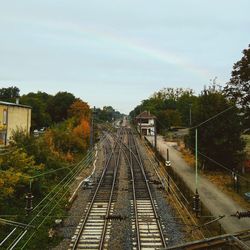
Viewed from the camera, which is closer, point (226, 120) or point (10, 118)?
point (226, 120)

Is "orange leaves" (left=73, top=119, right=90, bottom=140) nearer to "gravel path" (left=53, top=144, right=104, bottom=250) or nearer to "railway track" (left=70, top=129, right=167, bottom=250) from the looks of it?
"railway track" (left=70, top=129, right=167, bottom=250)

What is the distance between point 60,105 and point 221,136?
53.9m

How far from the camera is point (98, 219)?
20453mm

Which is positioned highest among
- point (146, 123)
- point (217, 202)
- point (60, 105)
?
point (60, 105)

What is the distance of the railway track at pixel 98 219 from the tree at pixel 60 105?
49.4 metres

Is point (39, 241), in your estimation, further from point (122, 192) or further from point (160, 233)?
point (122, 192)

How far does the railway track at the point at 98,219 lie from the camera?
16.5m

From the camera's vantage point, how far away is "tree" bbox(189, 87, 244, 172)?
34469mm

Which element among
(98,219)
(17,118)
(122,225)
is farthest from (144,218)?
(17,118)

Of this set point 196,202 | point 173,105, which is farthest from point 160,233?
point 173,105

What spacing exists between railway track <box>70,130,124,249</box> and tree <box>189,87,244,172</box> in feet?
29.8

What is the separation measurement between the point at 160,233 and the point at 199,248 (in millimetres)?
10565

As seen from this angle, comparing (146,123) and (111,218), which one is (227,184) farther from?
(146,123)

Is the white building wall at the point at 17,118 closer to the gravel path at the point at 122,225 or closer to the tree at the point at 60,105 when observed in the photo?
the gravel path at the point at 122,225
